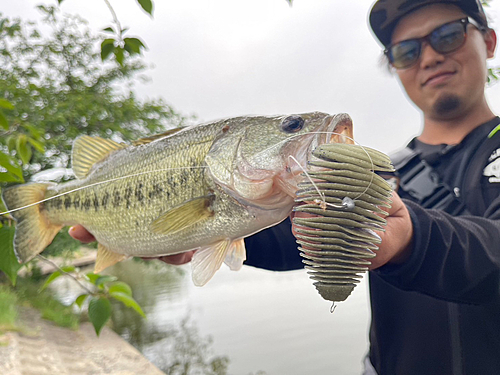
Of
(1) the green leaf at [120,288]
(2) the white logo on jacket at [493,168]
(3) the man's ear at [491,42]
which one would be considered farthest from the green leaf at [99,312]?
(3) the man's ear at [491,42]

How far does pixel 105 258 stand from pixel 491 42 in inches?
132

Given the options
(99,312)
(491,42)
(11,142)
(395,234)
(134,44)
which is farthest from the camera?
(491,42)

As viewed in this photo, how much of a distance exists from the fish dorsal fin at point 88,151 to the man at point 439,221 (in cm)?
31

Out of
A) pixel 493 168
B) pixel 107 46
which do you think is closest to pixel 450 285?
pixel 493 168

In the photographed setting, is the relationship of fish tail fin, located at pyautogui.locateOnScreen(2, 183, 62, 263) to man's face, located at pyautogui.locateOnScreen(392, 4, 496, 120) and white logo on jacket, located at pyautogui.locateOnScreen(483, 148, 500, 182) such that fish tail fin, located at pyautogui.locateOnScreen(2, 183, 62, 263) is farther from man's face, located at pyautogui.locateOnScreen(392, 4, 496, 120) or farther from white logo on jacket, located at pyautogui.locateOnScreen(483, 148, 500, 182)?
man's face, located at pyautogui.locateOnScreen(392, 4, 496, 120)

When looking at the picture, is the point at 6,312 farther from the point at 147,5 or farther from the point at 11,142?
the point at 147,5

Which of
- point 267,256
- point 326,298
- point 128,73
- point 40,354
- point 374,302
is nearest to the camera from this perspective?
point 326,298

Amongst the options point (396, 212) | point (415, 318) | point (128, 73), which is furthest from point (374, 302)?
point (128, 73)

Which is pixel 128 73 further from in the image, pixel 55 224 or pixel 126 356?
pixel 55 224

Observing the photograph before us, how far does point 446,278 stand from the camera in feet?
4.50

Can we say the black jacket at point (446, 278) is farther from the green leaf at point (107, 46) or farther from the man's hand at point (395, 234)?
the green leaf at point (107, 46)

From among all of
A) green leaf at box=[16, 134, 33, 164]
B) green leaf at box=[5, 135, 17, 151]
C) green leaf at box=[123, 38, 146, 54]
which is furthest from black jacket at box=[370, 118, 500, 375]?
green leaf at box=[5, 135, 17, 151]

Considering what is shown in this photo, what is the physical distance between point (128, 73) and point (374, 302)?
12.5 m

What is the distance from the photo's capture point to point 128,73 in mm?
13109
